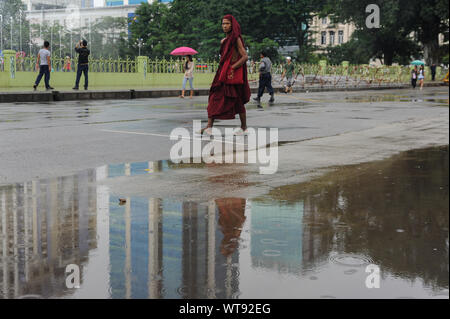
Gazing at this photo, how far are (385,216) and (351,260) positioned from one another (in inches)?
47.8

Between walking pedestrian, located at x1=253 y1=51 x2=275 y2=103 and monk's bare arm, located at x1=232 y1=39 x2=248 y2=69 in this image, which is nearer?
monk's bare arm, located at x1=232 y1=39 x2=248 y2=69

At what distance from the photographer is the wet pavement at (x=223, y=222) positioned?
348cm

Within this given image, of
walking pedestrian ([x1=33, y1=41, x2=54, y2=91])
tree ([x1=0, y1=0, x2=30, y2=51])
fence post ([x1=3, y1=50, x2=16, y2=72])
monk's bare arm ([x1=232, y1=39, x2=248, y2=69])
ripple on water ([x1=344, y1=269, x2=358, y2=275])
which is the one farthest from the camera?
tree ([x1=0, y1=0, x2=30, y2=51])

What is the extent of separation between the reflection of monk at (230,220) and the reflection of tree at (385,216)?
1.48ft

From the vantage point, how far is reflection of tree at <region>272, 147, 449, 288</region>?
3.89 m

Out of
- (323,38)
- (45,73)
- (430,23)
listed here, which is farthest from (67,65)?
(323,38)

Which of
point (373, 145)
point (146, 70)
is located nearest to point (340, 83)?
point (146, 70)

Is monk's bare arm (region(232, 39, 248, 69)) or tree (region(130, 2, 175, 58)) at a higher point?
tree (region(130, 2, 175, 58))

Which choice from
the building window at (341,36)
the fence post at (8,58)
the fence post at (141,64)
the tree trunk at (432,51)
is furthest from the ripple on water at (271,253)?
the building window at (341,36)

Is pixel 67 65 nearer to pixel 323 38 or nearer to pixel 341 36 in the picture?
pixel 341 36

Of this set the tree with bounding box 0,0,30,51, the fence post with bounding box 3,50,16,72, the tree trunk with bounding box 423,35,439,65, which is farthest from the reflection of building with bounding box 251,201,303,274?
the tree with bounding box 0,0,30,51

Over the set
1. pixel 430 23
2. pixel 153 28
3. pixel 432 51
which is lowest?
pixel 432 51

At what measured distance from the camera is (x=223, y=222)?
15.8ft

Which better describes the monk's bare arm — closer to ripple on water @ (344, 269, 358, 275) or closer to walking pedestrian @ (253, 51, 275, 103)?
ripple on water @ (344, 269, 358, 275)
